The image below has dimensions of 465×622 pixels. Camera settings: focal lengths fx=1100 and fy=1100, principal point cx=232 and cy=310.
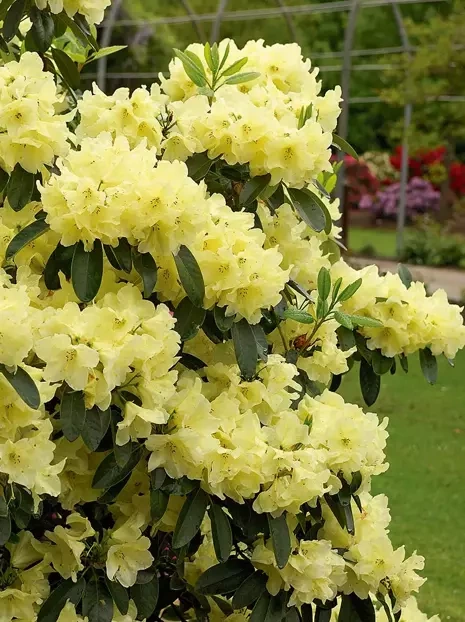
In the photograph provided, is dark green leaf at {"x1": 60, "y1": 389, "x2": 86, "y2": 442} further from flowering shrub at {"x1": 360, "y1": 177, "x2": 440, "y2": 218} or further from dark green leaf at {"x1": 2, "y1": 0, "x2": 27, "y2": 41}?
flowering shrub at {"x1": 360, "y1": 177, "x2": 440, "y2": 218}

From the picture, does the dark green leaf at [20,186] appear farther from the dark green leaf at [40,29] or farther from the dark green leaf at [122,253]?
the dark green leaf at [40,29]

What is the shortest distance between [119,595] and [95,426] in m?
0.33

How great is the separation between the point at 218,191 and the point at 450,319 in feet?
1.66

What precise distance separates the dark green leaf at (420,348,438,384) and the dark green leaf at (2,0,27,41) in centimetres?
99

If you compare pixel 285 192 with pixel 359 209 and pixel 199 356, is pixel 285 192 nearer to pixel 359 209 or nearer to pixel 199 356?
pixel 199 356

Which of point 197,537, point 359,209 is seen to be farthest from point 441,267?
point 197,537

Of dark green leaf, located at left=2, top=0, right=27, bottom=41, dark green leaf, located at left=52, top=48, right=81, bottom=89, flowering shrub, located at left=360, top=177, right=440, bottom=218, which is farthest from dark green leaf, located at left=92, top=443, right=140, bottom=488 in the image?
flowering shrub, located at left=360, top=177, right=440, bottom=218

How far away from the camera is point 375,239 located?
22.0 m

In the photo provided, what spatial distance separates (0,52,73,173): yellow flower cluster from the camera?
1728 mm

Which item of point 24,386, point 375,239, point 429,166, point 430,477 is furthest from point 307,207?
point 429,166

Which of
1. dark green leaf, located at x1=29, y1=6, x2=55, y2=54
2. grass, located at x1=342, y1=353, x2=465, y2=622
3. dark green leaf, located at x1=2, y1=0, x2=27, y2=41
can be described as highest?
dark green leaf, located at x1=2, y1=0, x2=27, y2=41

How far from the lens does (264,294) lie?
66.9 inches

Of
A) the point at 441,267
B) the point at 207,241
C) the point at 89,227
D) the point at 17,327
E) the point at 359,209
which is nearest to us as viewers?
the point at 17,327

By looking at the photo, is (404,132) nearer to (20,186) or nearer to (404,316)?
(404,316)
